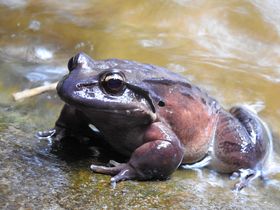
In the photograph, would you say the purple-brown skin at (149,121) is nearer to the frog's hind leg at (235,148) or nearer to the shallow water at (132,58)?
the frog's hind leg at (235,148)

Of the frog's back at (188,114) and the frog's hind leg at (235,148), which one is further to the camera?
the frog's hind leg at (235,148)

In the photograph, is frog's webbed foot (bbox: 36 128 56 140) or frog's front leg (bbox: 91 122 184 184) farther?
frog's webbed foot (bbox: 36 128 56 140)

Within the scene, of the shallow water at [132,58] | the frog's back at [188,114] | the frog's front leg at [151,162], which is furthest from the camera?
the frog's back at [188,114]

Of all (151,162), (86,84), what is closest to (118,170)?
(151,162)

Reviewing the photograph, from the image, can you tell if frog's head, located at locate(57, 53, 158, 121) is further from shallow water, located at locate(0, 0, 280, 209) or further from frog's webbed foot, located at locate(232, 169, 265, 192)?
frog's webbed foot, located at locate(232, 169, 265, 192)

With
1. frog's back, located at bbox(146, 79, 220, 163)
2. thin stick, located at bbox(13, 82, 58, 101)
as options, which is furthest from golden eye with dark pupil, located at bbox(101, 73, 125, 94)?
thin stick, located at bbox(13, 82, 58, 101)

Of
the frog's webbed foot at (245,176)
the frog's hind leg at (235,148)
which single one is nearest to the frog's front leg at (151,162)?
the frog's webbed foot at (245,176)
